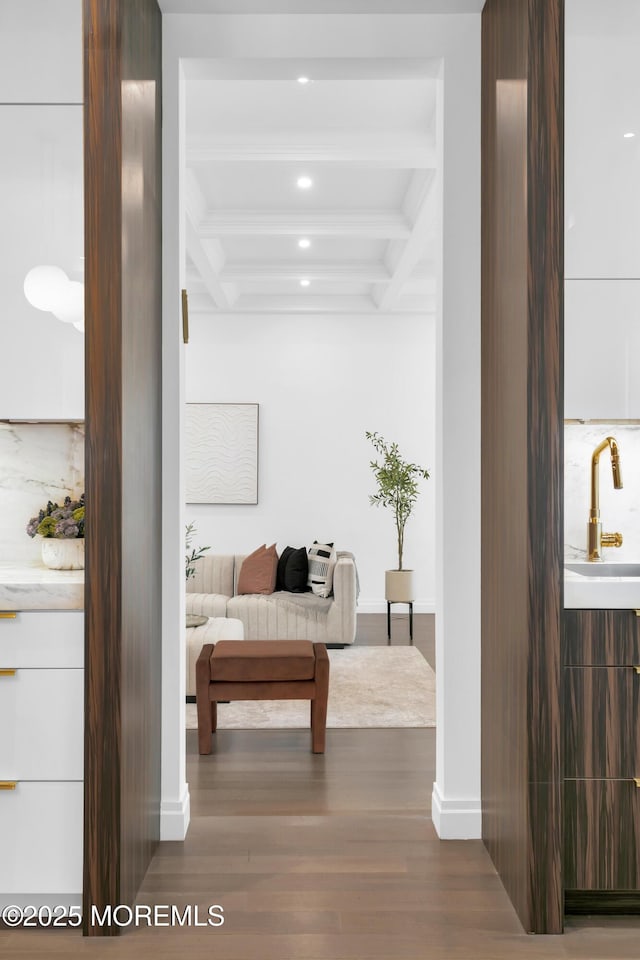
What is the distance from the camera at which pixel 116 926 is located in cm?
208

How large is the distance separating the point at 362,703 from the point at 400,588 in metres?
2.30

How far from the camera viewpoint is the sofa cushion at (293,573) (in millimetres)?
6000

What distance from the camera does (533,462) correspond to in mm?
2125

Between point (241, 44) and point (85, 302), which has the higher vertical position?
point (241, 44)

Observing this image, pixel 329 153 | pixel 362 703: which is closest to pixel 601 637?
pixel 362 703

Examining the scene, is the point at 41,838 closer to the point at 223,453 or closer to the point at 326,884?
the point at 326,884

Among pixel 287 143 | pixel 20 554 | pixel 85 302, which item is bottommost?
pixel 20 554

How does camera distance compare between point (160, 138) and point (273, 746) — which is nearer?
point (160, 138)

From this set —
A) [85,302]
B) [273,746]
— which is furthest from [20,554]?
[273,746]

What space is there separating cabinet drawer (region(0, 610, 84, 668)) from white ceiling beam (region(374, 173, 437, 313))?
9.47 feet

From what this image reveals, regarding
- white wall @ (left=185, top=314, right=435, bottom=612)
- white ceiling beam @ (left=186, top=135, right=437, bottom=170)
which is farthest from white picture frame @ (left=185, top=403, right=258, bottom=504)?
white ceiling beam @ (left=186, top=135, right=437, bottom=170)

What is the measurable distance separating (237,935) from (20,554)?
4.66ft

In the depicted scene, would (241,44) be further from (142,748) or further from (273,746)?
(273,746)

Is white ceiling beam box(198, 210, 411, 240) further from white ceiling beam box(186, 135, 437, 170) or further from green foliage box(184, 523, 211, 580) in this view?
green foliage box(184, 523, 211, 580)
